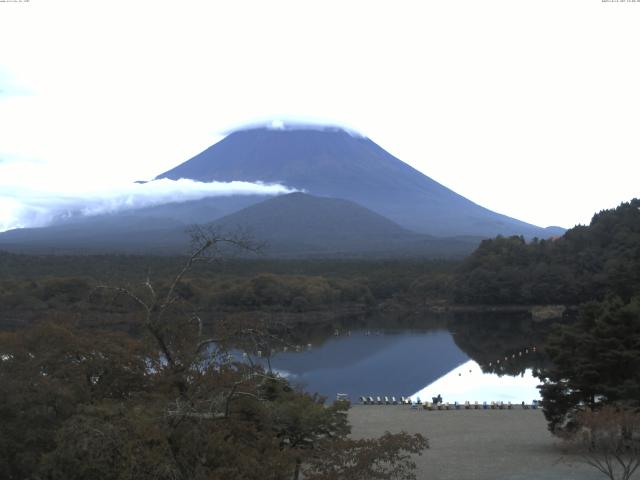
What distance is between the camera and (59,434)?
263 inches

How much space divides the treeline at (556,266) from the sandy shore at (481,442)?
29.3 m

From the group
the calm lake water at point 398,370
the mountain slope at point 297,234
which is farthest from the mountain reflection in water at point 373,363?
the mountain slope at point 297,234

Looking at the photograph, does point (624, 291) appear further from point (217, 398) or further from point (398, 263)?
point (398, 263)

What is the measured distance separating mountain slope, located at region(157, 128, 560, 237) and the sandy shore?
11338 centimetres

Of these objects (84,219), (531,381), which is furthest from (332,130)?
(531,381)

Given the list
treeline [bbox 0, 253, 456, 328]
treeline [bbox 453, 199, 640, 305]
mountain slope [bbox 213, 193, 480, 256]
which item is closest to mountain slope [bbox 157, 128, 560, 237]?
mountain slope [bbox 213, 193, 480, 256]

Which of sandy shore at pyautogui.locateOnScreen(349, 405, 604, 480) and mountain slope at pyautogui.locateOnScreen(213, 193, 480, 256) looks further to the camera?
mountain slope at pyautogui.locateOnScreen(213, 193, 480, 256)

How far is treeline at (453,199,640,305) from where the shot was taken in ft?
156

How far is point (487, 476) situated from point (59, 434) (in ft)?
22.0

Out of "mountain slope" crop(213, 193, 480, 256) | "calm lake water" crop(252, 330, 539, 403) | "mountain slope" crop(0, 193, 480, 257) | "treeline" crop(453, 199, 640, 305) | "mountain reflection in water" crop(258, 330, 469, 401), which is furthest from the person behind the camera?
"mountain slope" crop(213, 193, 480, 256)

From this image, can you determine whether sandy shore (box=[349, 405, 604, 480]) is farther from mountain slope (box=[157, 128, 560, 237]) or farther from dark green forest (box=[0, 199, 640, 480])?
mountain slope (box=[157, 128, 560, 237])

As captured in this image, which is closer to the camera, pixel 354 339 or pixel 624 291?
pixel 624 291

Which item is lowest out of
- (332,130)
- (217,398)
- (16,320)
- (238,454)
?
(16,320)

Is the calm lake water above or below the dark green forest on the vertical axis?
below
